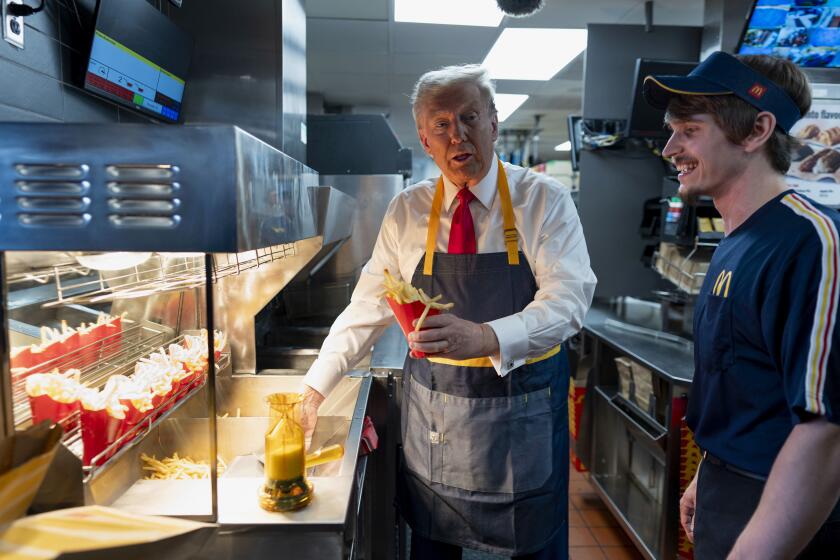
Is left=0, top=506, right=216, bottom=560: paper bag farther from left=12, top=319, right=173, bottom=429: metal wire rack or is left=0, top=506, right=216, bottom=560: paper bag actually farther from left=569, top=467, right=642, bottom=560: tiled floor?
left=569, top=467, right=642, bottom=560: tiled floor

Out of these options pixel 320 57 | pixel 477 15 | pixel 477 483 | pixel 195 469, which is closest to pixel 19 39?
pixel 195 469

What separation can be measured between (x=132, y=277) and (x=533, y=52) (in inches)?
176

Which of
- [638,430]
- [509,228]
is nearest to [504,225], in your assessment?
[509,228]

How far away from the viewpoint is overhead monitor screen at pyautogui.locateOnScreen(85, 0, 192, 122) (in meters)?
1.77

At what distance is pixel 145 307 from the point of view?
1.69 m

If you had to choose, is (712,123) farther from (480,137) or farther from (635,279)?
(635,279)

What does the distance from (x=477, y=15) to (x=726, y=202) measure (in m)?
3.35

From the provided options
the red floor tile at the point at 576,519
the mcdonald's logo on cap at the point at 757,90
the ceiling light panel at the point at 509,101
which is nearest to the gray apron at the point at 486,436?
the mcdonald's logo on cap at the point at 757,90

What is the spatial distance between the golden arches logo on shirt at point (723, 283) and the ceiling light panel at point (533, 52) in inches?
136

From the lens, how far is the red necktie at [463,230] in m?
1.78

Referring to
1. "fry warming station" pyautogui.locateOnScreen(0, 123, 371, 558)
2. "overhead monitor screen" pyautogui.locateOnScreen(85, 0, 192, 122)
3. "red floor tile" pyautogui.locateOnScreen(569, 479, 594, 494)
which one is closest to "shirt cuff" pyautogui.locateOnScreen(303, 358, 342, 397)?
"fry warming station" pyautogui.locateOnScreen(0, 123, 371, 558)

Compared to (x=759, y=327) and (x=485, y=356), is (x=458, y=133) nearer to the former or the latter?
(x=485, y=356)

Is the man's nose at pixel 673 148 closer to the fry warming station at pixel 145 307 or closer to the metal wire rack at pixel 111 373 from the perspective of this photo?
the fry warming station at pixel 145 307

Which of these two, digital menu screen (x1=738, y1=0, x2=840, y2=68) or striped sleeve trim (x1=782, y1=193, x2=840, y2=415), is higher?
digital menu screen (x1=738, y1=0, x2=840, y2=68)
